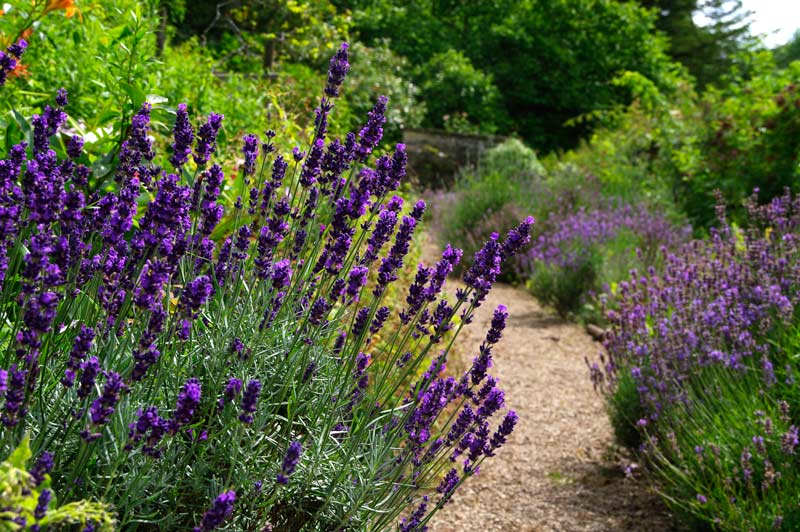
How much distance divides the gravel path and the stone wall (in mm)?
7543

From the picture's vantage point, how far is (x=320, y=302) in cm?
177

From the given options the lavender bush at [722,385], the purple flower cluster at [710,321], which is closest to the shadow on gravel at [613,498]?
the lavender bush at [722,385]

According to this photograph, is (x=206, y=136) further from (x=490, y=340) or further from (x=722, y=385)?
(x=722, y=385)

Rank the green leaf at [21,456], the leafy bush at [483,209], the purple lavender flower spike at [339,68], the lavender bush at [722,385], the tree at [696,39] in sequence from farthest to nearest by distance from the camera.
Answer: the tree at [696,39], the leafy bush at [483,209], the lavender bush at [722,385], the purple lavender flower spike at [339,68], the green leaf at [21,456]

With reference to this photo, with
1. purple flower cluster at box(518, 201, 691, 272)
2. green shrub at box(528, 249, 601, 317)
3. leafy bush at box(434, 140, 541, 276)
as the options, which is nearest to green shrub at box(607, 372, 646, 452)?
green shrub at box(528, 249, 601, 317)

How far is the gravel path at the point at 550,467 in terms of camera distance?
339 centimetres

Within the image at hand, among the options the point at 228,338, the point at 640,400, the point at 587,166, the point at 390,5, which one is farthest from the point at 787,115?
the point at 390,5

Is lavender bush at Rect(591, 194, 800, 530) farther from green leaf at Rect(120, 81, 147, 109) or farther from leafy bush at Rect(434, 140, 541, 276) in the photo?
leafy bush at Rect(434, 140, 541, 276)

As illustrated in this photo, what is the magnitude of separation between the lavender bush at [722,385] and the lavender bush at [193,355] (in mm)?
1295

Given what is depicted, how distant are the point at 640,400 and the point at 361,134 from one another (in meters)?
2.35

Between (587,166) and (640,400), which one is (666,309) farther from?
(587,166)

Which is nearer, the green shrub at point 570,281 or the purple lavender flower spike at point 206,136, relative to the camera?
the purple lavender flower spike at point 206,136

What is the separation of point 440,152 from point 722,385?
34.6 feet

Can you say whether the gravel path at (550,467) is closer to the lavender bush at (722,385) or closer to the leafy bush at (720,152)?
the lavender bush at (722,385)
